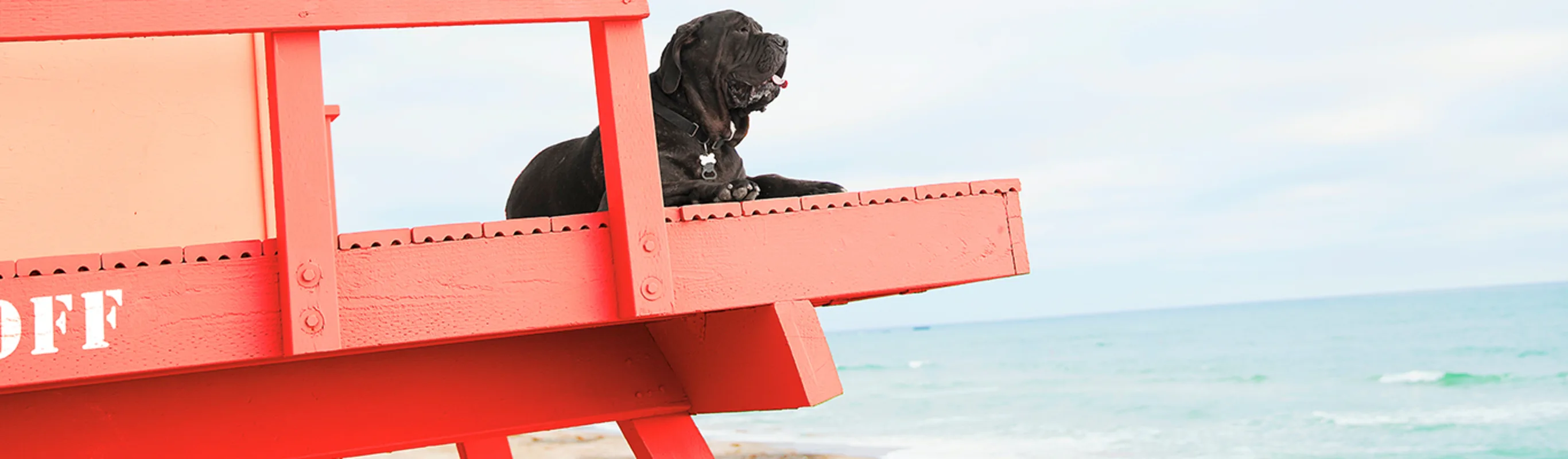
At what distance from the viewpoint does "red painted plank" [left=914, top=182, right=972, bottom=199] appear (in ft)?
8.83

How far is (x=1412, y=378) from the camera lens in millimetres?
27828

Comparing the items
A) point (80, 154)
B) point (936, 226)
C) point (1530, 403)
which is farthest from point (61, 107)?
point (1530, 403)

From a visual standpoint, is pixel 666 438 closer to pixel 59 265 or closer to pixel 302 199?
pixel 302 199

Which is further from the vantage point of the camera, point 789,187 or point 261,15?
point 789,187

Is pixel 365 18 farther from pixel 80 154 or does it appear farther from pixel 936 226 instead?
pixel 80 154

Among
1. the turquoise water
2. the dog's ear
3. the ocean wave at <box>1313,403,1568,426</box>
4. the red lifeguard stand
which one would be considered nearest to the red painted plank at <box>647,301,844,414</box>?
the red lifeguard stand

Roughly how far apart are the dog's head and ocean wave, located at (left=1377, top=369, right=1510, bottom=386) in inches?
1064

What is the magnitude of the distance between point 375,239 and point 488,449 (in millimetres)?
2056

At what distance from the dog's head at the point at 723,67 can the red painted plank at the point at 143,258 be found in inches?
58.7

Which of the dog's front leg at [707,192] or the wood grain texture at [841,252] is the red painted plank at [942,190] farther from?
the dog's front leg at [707,192]

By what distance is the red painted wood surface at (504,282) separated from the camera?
215 cm

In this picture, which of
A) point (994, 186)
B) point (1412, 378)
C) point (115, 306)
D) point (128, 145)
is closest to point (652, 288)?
point (994, 186)

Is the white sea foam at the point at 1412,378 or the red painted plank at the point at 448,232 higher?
the red painted plank at the point at 448,232

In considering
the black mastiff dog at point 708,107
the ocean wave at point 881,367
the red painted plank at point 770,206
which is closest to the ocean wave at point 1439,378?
the ocean wave at point 881,367
